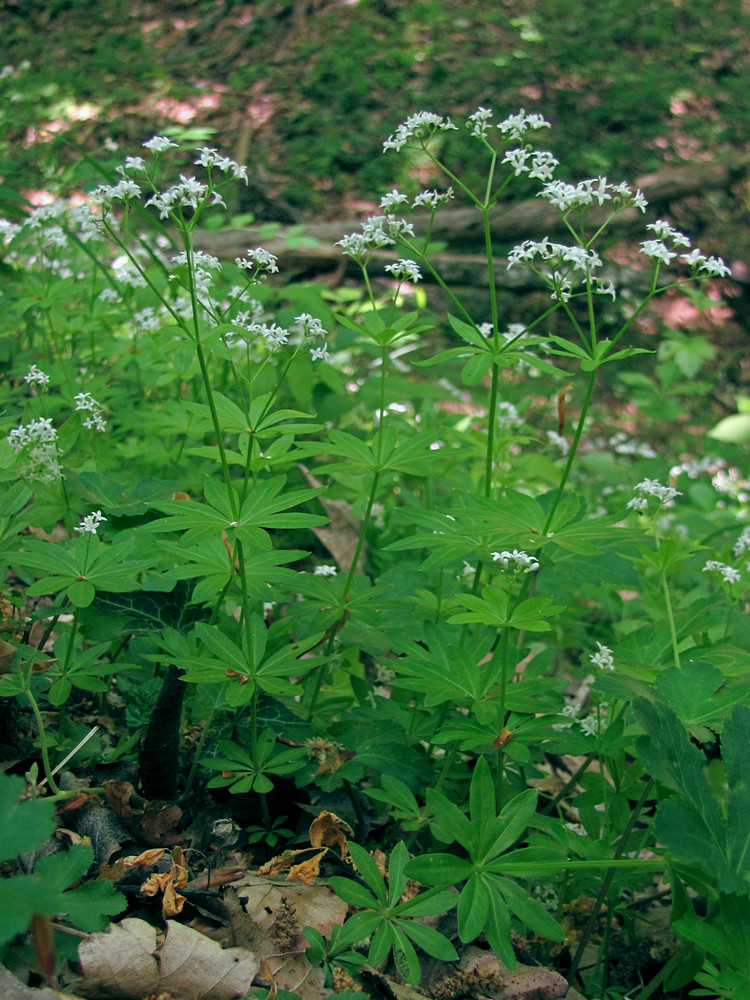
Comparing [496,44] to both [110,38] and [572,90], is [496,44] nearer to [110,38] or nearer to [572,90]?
[572,90]

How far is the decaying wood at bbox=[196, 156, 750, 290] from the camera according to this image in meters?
5.41

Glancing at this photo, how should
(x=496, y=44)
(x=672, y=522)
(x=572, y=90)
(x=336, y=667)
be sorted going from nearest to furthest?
(x=336, y=667) < (x=672, y=522) < (x=572, y=90) < (x=496, y=44)

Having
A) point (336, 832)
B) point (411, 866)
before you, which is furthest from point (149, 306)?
point (411, 866)

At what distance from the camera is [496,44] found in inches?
336

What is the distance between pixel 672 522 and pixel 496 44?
6420 millimetres

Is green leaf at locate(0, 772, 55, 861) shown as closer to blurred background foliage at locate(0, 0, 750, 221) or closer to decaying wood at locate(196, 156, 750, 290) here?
decaying wood at locate(196, 156, 750, 290)

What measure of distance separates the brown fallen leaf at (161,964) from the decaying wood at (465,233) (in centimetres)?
455

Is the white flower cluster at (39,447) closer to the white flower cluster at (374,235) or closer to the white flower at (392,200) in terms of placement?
the white flower cluster at (374,235)

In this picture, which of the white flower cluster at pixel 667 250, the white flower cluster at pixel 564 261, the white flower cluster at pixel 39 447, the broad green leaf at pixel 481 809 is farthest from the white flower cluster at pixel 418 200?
the broad green leaf at pixel 481 809

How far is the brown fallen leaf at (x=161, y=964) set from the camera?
1363 mm

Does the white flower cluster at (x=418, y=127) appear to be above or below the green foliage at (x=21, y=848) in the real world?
above

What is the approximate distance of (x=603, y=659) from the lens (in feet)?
6.58

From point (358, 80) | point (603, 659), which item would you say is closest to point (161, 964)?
point (603, 659)

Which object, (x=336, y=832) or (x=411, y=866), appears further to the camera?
(x=336, y=832)
